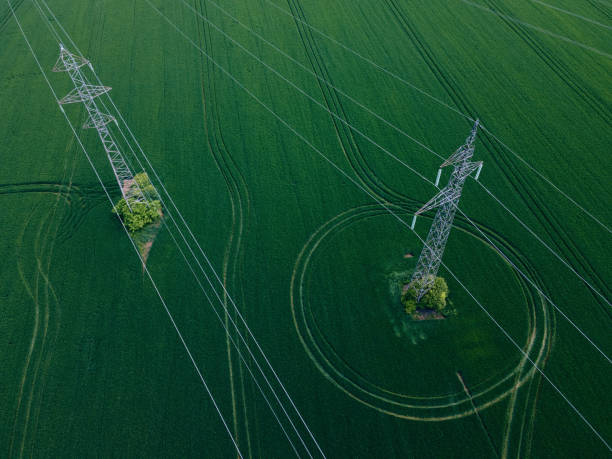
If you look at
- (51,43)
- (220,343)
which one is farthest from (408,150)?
(51,43)

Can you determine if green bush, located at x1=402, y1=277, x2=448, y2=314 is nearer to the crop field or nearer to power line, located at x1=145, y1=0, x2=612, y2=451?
the crop field

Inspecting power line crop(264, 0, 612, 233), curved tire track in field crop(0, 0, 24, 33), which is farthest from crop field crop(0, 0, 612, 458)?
curved tire track in field crop(0, 0, 24, 33)

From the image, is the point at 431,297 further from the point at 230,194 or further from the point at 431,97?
the point at 431,97

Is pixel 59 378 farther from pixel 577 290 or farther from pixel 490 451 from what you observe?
pixel 577 290

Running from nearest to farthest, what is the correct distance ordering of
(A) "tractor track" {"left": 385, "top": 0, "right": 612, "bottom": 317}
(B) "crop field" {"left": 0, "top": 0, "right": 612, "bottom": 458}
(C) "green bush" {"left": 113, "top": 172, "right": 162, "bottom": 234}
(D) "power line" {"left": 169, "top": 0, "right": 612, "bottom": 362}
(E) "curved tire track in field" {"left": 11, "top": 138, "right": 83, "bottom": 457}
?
(B) "crop field" {"left": 0, "top": 0, "right": 612, "bottom": 458}
(E) "curved tire track in field" {"left": 11, "top": 138, "right": 83, "bottom": 457}
(D) "power line" {"left": 169, "top": 0, "right": 612, "bottom": 362}
(A) "tractor track" {"left": 385, "top": 0, "right": 612, "bottom": 317}
(C) "green bush" {"left": 113, "top": 172, "right": 162, "bottom": 234}

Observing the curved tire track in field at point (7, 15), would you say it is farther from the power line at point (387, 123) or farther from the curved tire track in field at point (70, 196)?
the curved tire track in field at point (70, 196)
